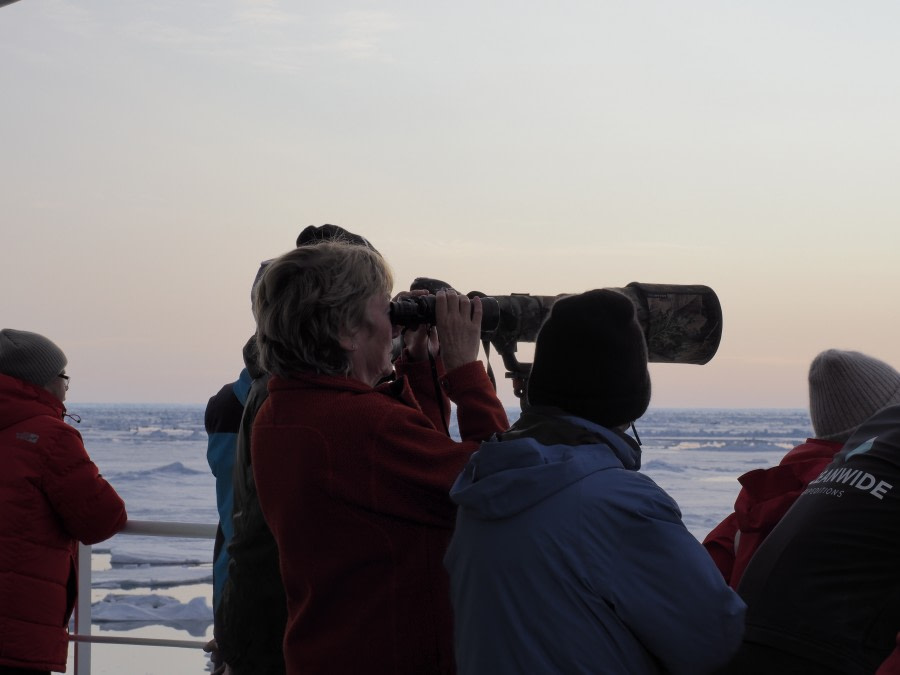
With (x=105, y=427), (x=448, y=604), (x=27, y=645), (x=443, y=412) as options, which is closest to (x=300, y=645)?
(x=448, y=604)

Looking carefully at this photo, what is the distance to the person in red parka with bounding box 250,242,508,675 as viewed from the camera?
155cm

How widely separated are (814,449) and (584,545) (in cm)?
96

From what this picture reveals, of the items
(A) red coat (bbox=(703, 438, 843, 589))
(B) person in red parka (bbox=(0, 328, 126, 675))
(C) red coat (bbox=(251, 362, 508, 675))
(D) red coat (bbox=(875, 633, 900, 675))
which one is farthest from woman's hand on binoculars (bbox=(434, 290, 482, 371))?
(B) person in red parka (bbox=(0, 328, 126, 675))

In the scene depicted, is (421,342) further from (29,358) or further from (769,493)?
(29,358)

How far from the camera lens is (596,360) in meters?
1.38

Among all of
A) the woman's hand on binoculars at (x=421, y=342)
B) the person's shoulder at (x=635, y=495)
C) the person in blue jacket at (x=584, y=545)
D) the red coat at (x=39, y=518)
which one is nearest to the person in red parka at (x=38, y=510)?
the red coat at (x=39, y=518)

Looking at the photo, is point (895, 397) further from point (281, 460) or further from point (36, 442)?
point (36, 442)

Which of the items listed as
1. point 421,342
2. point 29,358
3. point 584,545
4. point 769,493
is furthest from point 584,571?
point 29,358

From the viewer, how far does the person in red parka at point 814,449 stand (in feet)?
6.52

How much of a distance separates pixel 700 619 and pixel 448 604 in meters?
0.43

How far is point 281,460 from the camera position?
1612mm

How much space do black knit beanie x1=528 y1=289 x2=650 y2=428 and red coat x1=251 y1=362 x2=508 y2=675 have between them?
246 millimetres

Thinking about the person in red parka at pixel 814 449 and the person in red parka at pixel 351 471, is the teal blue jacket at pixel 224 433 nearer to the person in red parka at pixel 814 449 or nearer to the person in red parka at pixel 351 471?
the person in red parka at pixel 351 471

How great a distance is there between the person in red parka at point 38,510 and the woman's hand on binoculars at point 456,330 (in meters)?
1.58
